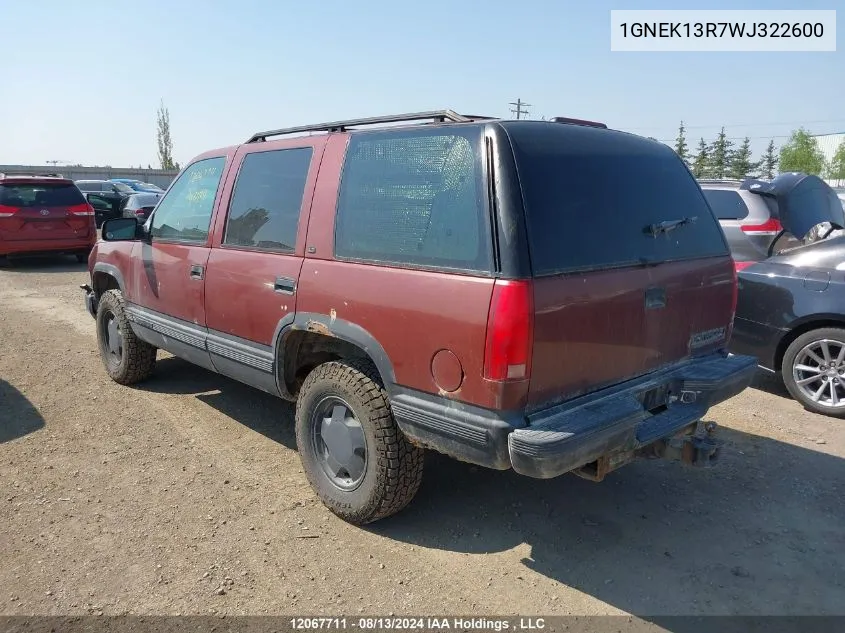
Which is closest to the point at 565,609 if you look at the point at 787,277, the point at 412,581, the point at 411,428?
the point at 412,581

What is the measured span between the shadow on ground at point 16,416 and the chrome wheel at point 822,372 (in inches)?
230

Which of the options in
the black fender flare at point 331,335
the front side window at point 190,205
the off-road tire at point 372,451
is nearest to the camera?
the black fender flare at point 331,335

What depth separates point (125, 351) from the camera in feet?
17.6

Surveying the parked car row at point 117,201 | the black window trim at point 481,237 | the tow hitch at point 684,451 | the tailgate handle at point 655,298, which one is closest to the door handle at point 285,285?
the black window trim at point 481,237

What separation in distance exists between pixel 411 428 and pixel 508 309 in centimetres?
77

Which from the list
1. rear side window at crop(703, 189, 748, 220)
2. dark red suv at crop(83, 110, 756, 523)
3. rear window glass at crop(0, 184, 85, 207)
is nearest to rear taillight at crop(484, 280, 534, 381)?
dark red suv at crop(83, 110, 756, 523)

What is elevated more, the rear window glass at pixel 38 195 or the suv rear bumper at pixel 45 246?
the rear window glass at pixel 38 195

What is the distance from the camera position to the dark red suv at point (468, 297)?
104 inches

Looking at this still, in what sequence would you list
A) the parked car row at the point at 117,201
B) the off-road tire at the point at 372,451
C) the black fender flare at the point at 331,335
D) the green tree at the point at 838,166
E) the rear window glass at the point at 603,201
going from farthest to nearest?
1. the green tree at the point at 838,166
2. the parked car row at the point at 117,201
3. the off-road tire at the point at 372,451
4. the black fender flare at the point at 331,335
5. the rear window glass at the point at 603,201

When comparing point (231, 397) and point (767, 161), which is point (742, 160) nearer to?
point (767, 161)

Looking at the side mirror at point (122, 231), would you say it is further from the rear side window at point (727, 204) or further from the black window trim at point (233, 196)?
the rear side window at point (727, 204)

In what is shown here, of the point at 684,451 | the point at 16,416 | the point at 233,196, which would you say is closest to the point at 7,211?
the point at 16,416

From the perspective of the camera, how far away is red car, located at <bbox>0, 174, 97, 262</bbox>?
39.0 feet

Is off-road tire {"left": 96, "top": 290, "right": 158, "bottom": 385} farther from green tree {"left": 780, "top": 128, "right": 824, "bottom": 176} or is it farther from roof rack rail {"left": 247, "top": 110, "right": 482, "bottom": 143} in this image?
green tree {"left": 780, "top": 128, "right": 824, "bottom": 176}
